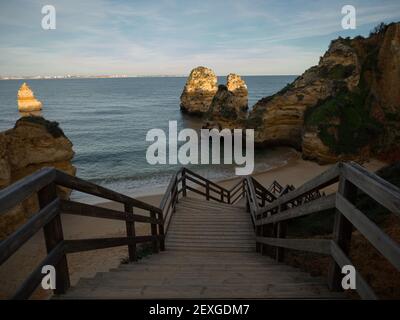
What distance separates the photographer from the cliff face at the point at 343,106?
Result: 2880 cm

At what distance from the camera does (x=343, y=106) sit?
30.5 metres

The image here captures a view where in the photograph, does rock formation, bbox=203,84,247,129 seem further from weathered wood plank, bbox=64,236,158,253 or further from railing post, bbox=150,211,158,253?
weathered wood plank, bbox=64,236,158,253

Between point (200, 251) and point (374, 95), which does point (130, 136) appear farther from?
point (200, 251)

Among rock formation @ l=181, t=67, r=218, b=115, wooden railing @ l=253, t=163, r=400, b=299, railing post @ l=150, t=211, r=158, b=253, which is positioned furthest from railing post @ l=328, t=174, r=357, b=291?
rock formation @ l=181, t=67, r=218, b=115

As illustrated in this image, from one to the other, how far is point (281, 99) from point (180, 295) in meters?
33.5

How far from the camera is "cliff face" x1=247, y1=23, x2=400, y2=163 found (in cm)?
2880

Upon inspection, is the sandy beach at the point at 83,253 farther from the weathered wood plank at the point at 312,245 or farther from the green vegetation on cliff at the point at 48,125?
the weathered wood plank at the point at 312,245

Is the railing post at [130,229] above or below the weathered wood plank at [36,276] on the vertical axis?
below

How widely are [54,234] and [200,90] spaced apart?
73042 millimetres

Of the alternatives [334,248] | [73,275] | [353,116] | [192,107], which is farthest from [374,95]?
[192,107]

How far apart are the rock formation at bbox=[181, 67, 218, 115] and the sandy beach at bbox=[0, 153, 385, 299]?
49.9 meters

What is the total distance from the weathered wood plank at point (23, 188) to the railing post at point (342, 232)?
95.0 inches

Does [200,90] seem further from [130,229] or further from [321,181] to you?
[321,181]

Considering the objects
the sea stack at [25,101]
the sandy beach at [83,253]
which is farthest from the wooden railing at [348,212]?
the sea stack at [25,101]
